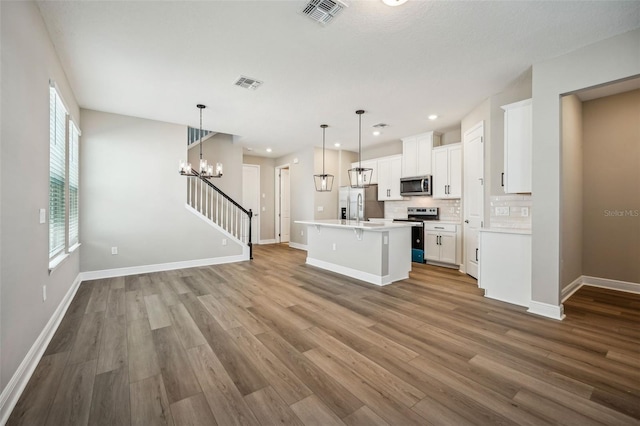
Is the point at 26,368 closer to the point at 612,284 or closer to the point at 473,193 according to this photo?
→ the point at 473,193

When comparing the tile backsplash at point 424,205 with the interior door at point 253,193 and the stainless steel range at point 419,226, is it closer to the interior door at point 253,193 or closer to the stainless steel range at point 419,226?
the stainless steel range at point 419,226

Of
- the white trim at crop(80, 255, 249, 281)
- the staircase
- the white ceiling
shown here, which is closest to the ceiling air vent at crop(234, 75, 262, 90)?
the white ceiling

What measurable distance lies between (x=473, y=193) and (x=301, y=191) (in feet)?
14.8

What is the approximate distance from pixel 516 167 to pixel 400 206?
3.49 m

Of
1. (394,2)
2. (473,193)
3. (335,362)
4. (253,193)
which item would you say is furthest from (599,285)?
(253,193)

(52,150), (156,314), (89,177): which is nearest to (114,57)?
(52,150)

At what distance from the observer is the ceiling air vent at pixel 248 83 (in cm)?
354

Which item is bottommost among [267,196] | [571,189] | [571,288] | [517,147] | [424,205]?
[571,288]

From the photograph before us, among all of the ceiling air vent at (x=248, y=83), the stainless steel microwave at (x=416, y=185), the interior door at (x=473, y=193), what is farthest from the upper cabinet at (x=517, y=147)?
the ceiling air vent at (x=248, y=83)

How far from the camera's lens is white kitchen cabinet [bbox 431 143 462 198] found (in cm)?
541

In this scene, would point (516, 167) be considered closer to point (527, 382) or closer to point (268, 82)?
point (527, 382)

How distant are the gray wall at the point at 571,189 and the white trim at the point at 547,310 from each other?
72cm

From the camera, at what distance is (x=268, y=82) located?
363cm

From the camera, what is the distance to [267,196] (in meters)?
8.95
